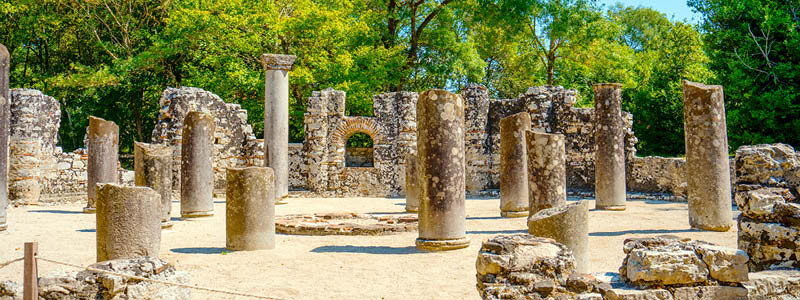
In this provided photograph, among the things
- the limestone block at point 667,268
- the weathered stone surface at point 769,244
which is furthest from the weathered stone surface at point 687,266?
Answer: the weathered stone surface at point 769,244

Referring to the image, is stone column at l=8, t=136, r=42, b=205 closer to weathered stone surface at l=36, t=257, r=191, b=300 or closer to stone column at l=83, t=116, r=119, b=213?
stone column at l=83, t=116, r=119, b=213

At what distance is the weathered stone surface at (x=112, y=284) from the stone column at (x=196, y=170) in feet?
28.0

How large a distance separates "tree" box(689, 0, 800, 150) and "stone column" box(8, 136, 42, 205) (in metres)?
20.9

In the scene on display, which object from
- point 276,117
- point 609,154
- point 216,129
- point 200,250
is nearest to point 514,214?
point 609,154

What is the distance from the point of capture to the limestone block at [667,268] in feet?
16.5

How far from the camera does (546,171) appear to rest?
1062 cm

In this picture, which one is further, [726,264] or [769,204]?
[769,204]

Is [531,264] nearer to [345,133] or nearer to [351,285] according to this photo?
[351,285]

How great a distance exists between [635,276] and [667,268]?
26 cm

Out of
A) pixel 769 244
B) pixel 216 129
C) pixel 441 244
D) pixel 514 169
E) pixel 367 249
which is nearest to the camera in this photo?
pixel 769 244

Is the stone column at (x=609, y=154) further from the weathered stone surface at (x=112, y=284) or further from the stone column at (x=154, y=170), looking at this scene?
the weathered stone surface at (x=112, y=284)

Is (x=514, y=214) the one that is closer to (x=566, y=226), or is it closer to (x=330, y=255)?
(x=330, y=255)

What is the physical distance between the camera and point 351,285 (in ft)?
22.5

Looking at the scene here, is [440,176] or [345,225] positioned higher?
[440,176]
